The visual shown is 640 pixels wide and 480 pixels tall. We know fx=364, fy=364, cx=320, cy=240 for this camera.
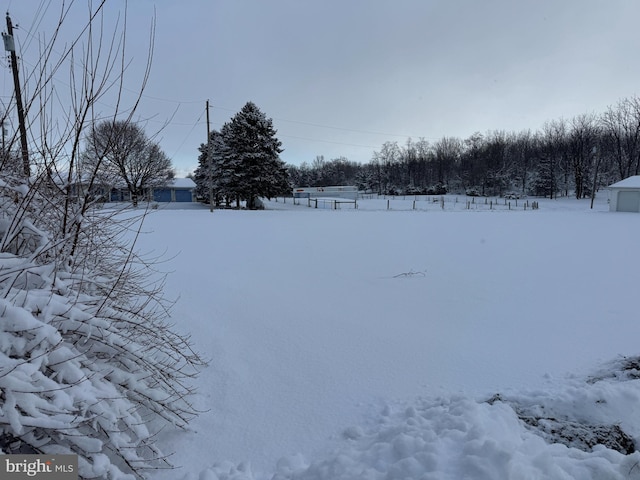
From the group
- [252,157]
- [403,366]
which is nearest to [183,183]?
[252,157]

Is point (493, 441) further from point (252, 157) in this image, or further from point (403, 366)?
point (252, 157)

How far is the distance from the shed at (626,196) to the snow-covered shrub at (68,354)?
101 feet

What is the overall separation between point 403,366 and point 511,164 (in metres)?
60.0

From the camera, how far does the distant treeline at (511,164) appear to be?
142 ft

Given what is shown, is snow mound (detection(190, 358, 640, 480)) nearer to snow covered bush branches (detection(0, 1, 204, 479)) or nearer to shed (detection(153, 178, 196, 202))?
snow covered bush branches (detection(0, 1, 204, 479))

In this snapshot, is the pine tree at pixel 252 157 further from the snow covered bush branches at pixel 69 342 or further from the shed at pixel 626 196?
the snow covered bush branches at pixel 69 342

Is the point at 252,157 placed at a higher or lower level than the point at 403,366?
higher

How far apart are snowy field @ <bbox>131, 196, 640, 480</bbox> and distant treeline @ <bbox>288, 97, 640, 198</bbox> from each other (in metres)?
32.3

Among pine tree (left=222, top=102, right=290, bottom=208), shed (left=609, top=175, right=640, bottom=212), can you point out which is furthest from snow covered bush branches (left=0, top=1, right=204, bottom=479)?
shed (left=609, top=175, right=640, bottom=212)

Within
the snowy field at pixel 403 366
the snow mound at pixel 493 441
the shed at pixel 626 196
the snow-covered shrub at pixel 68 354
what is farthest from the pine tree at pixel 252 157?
the snow mound at pixel 493 441

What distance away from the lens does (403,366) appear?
353cm

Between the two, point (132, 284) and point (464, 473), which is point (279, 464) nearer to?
point (464, 473)

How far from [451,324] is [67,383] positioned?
4.15 metres

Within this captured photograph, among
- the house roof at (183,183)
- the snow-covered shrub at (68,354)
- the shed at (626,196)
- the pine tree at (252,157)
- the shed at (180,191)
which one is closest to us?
the snow-covered shrub at (68,354)
